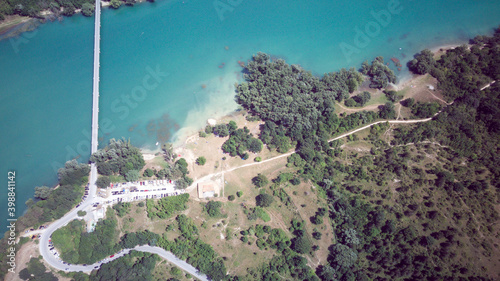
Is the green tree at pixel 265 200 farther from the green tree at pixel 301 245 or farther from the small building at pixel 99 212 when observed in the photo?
the small building at pixel 99 212

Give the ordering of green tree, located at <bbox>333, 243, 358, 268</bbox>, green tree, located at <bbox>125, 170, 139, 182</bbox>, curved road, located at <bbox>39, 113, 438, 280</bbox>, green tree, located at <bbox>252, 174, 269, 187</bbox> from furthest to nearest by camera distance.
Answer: green tree, located at <bbox>252, 174, 269, 187</bbox>, green tree, located at <bbox>125, 170, 139, 182</bbox>, green tree, located at <bbox>333, 243, 358, 268</bbox>, curved road, located at <bbox>39, 113, 438, 280</bbox>

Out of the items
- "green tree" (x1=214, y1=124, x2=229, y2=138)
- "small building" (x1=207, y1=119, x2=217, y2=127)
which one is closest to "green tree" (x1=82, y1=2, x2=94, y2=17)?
"small building" (x1=207, y1=119, x2=217, y2=127)

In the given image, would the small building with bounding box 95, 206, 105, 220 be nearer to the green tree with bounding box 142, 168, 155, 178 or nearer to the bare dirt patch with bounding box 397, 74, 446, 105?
the green tree with bounding box 142, 168, 155, 178

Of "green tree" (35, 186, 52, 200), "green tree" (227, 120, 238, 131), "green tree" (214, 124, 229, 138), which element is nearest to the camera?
"green tree" (35, 186, 52, 200)

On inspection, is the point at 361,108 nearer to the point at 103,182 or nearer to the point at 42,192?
the point at 103,182

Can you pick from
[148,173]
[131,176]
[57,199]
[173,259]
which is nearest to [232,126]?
[148,173]

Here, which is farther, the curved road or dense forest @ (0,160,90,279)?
dense forest @ (0,160,90,279)

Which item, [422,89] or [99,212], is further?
[422,89]

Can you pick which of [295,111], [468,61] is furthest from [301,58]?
[468,61]

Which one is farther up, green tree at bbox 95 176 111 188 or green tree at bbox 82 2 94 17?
green tree at bbox 82 2 94 17
